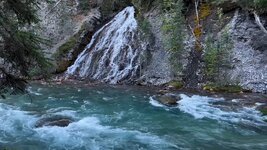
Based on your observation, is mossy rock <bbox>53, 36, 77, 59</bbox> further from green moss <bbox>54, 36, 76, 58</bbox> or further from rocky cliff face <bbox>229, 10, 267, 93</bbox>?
rocky cliff face <bbox>229, 10, 267, 93</bbox>

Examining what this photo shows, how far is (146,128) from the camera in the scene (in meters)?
11.3

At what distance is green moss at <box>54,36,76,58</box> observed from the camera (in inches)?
793

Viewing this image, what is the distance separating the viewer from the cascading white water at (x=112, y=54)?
18.1m

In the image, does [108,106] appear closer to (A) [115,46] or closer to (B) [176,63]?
(B) [176,63]

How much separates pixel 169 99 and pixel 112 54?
581 centimetres

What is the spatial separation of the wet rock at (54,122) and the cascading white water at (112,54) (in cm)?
615

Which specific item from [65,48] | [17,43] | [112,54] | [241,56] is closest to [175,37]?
[241,56]

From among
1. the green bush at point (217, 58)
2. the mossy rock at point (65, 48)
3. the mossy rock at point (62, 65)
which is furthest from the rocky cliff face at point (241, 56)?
the mossy rock at point (65, 48)

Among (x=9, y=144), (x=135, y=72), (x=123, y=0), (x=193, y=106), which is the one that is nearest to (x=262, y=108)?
(x=193, y=106)

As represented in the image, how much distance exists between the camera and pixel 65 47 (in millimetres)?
20516

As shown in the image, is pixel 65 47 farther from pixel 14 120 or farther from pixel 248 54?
pixel 248 54

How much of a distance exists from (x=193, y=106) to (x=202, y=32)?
5497mm

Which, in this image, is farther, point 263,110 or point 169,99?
point 169,99

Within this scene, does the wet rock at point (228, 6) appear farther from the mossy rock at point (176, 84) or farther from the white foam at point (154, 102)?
the white foam at point (154, 102)
